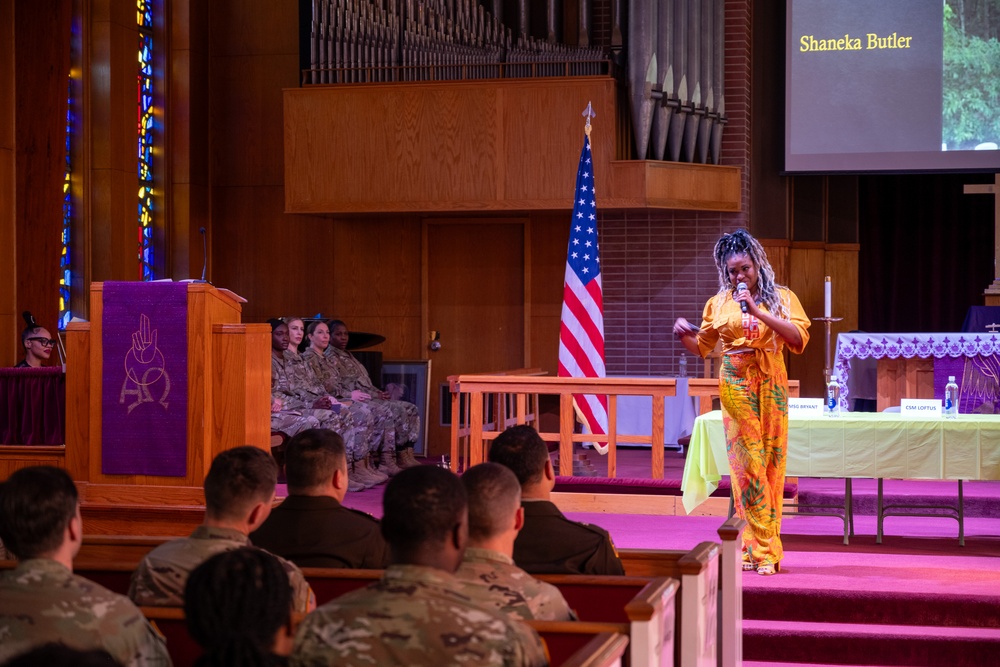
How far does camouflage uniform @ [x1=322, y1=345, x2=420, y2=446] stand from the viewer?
31.0 ft

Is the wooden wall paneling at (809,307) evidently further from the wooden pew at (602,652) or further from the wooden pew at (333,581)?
the wooden pew at (602,652)

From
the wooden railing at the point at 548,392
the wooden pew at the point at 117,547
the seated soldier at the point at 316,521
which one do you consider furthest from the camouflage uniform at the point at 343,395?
the seated soldier at the point at 316,521

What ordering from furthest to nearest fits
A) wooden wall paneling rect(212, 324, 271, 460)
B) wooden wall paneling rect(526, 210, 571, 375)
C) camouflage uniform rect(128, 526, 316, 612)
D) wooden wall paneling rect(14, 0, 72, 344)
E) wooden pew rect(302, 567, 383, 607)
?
wooden wall paneling rect(526, 210, 571, 375), wooden wall paneling rect(14, 0, 72, 344), wooden wall paneling rect(212, 324, 271, 460), wooden pew rect(302, 567, 383, 607), camouflage uniform rect(128, 526, 316, 612)

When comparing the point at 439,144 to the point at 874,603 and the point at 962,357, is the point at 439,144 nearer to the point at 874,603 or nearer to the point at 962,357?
the point at 962,357

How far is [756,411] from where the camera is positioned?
5570 mm

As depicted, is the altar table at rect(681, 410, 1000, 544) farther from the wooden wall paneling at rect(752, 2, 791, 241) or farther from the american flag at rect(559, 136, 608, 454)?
the wooden wall paneling at rect(752, 2, 791, 241)

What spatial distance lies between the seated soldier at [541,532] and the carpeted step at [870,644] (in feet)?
6.44

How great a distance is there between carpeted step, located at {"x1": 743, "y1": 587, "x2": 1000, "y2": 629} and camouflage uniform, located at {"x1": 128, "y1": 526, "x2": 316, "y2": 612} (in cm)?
290

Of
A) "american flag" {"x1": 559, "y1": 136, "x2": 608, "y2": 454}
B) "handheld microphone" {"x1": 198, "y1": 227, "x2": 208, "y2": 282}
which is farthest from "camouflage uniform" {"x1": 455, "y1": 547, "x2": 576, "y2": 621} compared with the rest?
"handheld microphone" {"x1": 198, "y1": 227, "x2": 208, "y2": 282}

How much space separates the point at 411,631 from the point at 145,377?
13.5 ft

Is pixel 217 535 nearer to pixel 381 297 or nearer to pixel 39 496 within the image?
pixel 39 496

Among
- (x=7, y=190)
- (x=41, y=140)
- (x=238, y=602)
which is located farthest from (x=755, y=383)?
(x=41, y=140)

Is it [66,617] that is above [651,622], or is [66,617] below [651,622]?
above

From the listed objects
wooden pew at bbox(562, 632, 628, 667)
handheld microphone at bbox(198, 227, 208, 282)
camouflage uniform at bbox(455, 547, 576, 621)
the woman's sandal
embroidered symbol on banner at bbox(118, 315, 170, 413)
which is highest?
handheld microphone at bbox(198, 227, 208, 282)
